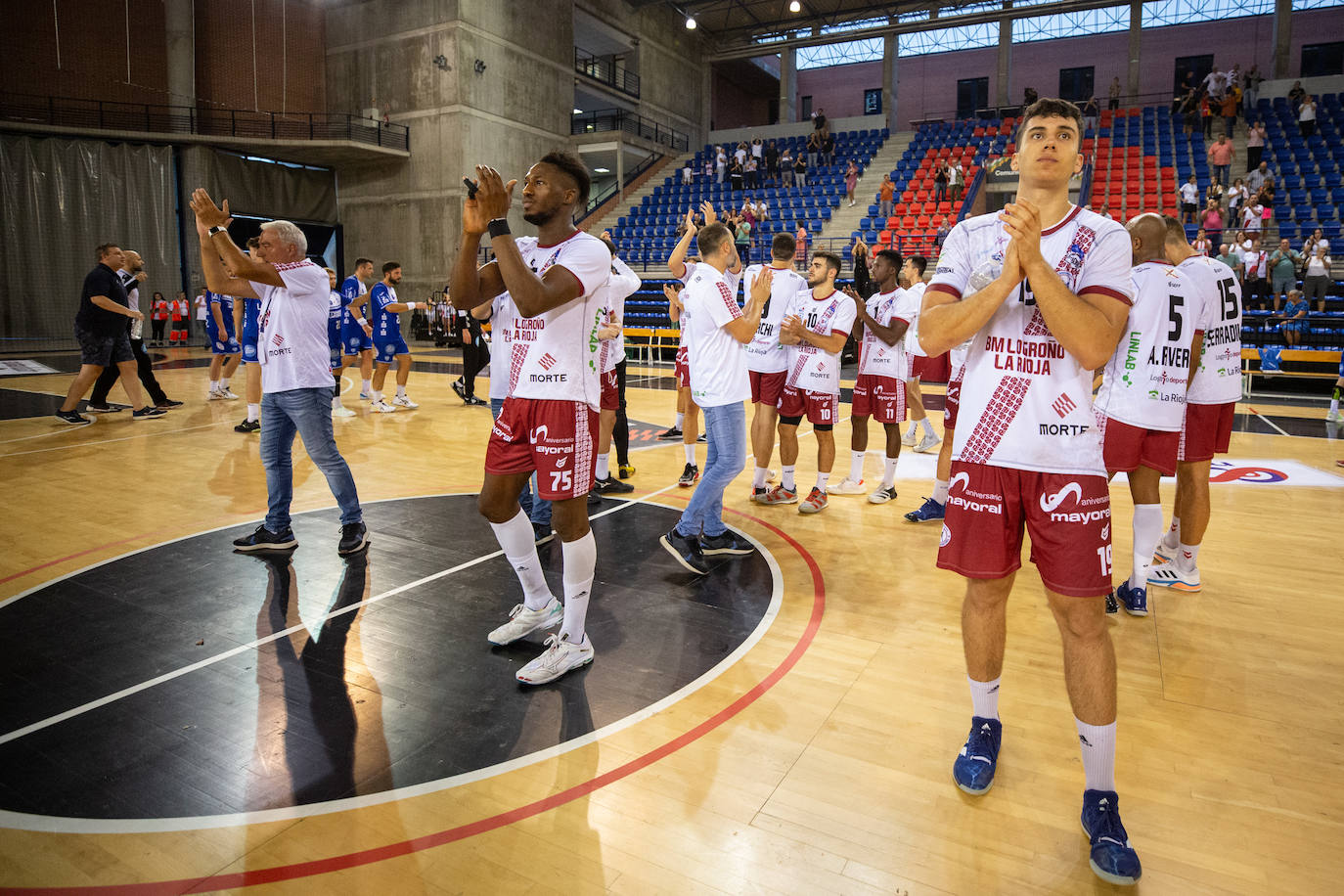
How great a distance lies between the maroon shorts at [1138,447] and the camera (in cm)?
403

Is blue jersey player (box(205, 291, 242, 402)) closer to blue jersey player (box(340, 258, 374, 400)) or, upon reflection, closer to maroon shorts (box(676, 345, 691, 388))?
blue jersey player (box(340, 258, 374, 400))

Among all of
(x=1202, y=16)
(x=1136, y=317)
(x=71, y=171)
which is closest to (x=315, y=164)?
(x=71, y=171)

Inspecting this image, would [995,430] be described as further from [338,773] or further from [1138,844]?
[338,773]

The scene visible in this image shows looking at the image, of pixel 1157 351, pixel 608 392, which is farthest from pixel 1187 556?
pixel 608 392

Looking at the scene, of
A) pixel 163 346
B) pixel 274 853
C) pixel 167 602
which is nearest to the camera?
pixel 274 853

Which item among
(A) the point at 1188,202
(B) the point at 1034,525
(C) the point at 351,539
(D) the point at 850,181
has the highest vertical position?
(D) the point at 850,181

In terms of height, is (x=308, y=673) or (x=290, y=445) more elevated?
(x=290, y=445)

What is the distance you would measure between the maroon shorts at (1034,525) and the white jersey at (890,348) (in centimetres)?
403

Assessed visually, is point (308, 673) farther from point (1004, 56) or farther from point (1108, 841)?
point (1004, 56)

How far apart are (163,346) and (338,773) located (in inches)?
916

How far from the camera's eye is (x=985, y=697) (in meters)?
2.79

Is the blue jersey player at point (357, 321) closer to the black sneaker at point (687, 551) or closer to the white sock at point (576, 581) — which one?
the black sneaker at point (687, 551)

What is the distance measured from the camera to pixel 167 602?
14.2ft

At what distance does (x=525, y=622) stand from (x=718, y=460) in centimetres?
158
